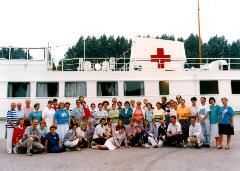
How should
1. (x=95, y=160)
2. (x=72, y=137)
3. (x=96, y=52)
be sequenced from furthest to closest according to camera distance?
(x=96, y=52), (x=72, y=137), (x=95, y=160)

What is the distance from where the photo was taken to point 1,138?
50.5ft

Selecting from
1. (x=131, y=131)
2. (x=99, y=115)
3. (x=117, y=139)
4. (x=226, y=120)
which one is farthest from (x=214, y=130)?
(x=99, y=115)

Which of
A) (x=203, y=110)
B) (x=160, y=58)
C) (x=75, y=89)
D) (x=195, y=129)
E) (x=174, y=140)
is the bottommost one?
(x=174, y=140)

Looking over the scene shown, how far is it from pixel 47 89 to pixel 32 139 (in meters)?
6.39

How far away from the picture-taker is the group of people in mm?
10875

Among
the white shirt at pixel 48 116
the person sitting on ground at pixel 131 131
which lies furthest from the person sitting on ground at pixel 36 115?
the person sitting on ground at pixel 131 131

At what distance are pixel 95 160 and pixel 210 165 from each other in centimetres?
321

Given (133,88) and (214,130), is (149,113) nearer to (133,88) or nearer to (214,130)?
(214,130)

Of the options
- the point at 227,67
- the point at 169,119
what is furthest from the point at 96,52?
the point at 169,119

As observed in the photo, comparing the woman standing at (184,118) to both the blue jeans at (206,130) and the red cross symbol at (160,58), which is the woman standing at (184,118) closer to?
the blue jeans at (206,130)

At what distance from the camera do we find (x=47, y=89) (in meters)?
16.5

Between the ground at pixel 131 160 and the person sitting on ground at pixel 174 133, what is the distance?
561 mm

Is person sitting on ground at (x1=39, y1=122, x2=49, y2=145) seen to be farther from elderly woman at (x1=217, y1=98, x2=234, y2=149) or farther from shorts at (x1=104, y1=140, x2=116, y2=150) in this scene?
elderly woman at (x1=217, y1=98, x2=234, y2=149)

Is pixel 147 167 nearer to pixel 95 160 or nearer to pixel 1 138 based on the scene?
pixel 95 160
